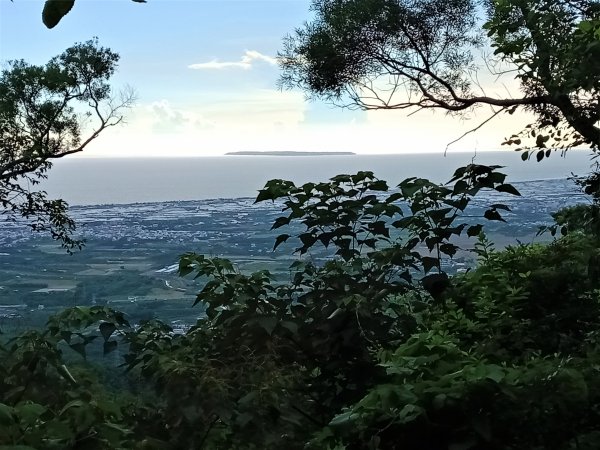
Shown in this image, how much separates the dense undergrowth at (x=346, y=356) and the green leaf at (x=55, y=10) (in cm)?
73

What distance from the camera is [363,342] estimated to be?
202 centimetres

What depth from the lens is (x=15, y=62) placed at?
27.6 feet

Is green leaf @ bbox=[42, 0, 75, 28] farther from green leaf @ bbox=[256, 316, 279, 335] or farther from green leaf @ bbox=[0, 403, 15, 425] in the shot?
green leaf @ bbox=[256, 316, 279, 335]

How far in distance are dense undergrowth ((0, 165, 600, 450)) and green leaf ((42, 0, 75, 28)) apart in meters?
0.73

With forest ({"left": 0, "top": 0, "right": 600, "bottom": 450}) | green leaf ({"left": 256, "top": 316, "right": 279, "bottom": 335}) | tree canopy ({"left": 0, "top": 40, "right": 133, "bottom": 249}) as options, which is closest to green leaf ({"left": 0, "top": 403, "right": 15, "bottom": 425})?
forest ({"left": 0, "top": 0, "right": 600, "bottom": 450})

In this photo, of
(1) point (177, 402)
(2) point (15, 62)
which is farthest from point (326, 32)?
(1) point (177, 402)

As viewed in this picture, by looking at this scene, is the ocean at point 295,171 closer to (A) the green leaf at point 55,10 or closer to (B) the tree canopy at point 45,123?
(B) the tree canopy at point 45,123

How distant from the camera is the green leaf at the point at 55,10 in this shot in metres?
0.67

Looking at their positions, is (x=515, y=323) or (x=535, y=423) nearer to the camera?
(x=535, y=423)

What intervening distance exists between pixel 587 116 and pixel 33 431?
3729 mm

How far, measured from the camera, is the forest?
50.1 inches

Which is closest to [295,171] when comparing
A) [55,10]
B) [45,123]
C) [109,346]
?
[45,123]

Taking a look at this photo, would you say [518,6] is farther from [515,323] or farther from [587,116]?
[515,323]

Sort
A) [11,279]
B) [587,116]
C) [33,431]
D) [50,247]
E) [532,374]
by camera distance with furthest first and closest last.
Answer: [11,279] → [50,247] → [587,116] → [532,374] → [33,431]
